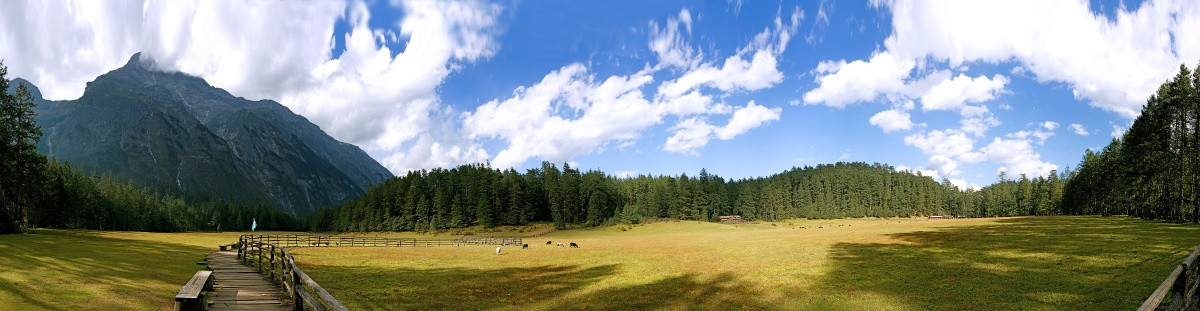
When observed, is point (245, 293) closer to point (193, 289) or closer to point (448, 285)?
point (193, 289)

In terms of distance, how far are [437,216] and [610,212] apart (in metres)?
51.9

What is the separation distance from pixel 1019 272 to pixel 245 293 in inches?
1420

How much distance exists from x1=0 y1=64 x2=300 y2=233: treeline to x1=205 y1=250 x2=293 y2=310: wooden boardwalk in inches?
1528

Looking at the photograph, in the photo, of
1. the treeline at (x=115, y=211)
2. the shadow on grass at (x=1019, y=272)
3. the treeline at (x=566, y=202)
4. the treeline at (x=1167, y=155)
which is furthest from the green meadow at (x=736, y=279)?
the treeline at (x=566, y=202)

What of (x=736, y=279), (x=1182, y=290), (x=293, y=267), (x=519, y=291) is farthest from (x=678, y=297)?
(x=1182, y=290)

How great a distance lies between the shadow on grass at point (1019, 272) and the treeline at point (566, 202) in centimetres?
9633

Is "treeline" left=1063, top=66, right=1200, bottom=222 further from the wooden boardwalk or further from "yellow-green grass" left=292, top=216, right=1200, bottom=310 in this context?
the wooden boardwalk

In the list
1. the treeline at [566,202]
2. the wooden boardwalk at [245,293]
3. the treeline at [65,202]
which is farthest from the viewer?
the treeline at [566,202]

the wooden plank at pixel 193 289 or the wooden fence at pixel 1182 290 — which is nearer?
the wooden fence at pixel 1182 290

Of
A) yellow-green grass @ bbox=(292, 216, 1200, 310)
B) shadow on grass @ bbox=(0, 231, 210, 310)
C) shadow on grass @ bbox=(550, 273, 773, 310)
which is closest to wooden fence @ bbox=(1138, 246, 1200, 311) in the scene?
yellow-green grass @ bbox=(292, 216, 1200, 310)

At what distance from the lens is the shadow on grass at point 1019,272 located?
19.8m

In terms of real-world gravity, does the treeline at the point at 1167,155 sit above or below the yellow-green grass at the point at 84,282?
above

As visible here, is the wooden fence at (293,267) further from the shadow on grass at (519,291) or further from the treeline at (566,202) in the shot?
the treeline at (566,202)

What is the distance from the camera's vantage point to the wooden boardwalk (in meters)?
16.7
